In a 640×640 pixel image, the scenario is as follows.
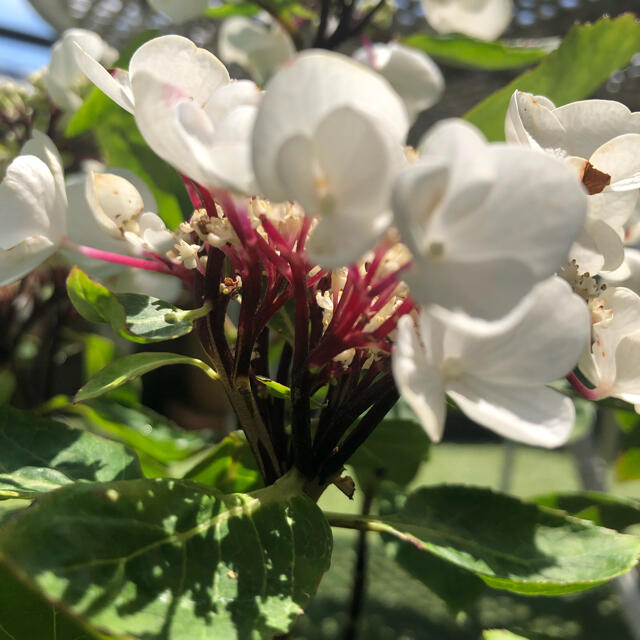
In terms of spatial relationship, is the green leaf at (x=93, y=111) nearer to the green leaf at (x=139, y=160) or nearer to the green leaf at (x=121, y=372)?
the green leaf at (x=139, y=160)

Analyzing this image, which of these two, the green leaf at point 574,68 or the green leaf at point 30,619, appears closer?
the green leaf at point 30,619

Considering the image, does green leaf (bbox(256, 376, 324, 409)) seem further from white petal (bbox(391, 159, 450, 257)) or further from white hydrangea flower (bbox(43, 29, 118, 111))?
white hydrangea flower (bbox(43, 29, 118, 111))

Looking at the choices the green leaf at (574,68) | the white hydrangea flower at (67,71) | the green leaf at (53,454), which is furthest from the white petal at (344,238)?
the white hydrangea flower at (67,71)

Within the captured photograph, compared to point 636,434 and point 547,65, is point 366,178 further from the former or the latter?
point 636,434

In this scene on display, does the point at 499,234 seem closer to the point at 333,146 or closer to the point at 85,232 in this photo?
the point at 333,146

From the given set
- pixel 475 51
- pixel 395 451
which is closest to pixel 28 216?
pixel 395 451
